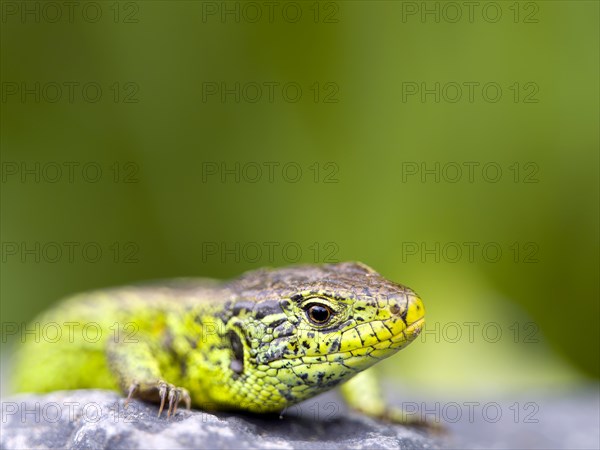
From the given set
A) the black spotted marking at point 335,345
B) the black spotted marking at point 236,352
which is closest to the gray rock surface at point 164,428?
the black spotted marking at point 236,352

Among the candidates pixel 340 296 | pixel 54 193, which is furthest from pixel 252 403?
pixel 54 193

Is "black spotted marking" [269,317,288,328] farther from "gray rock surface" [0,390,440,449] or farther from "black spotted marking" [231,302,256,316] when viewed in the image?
"gray rock surface" [0,390,440,449]

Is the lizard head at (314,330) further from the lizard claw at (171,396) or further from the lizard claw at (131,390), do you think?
the lizard claw at (131,390)

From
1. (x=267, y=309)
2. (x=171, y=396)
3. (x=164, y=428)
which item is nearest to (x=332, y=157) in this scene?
(x=267, y=309)

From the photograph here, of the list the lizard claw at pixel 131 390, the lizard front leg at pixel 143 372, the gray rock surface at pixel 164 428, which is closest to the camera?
the gray rock surface at pixel 164 428

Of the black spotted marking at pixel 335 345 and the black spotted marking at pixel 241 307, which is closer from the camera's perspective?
the black spotted marking at pixel 335 345

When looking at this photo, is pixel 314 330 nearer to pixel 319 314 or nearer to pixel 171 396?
pixel 319 314
